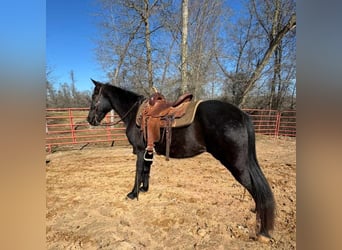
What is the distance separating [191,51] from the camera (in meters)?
1.16

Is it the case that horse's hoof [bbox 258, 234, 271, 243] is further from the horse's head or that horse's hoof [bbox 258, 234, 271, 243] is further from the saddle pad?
the horse's head

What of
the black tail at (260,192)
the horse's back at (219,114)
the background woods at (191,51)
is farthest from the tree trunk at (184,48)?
the black tail at (260,192)

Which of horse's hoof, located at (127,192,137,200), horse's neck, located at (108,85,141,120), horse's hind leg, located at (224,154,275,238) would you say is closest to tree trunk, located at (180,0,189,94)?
horse's neck, located at (108,85,141,120)

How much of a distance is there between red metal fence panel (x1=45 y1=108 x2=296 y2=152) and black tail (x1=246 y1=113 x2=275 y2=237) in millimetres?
85

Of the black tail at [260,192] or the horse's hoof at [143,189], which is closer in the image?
the black tail at [260,192]

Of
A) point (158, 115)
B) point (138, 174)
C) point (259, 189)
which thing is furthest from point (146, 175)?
point (259, 189)

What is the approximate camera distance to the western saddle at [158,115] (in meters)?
1.19

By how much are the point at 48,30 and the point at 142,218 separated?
1.05m

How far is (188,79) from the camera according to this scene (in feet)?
3.83

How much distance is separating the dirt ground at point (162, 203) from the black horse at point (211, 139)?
4 centimetres

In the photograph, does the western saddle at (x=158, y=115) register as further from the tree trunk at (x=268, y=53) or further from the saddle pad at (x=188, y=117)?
the tree trunk at (x=268, y=53)

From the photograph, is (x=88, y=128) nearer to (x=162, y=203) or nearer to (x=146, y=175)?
(x=146, y=175)

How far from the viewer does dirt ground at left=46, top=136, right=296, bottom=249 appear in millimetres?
1081
